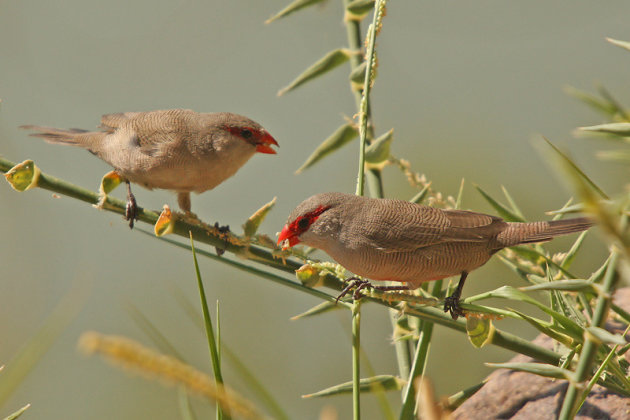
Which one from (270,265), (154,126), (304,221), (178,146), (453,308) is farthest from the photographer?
(154,126)

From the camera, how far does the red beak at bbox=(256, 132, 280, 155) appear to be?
3594mm

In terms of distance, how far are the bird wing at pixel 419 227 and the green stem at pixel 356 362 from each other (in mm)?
829

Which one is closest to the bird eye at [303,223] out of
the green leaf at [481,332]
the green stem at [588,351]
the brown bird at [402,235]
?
the brown bird at [402,235]

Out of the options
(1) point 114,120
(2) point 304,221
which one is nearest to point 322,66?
(2) point 304,221

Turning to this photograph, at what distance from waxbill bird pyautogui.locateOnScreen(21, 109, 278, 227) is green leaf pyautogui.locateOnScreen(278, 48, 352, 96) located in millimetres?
911

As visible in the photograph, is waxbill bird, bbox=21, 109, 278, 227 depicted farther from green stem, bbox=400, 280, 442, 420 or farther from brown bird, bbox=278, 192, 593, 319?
green stem, bbox=400, 280, 442, 420

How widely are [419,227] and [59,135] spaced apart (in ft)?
7.77

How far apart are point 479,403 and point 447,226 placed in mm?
807

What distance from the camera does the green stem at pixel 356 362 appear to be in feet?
4.96

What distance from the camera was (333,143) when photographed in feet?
8.84

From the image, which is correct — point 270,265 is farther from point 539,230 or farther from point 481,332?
point 539,230

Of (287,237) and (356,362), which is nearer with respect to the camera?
(356,362)

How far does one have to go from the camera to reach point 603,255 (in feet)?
21.1

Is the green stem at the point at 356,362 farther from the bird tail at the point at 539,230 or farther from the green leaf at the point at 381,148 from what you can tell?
the bird tail at the point at 539,230
